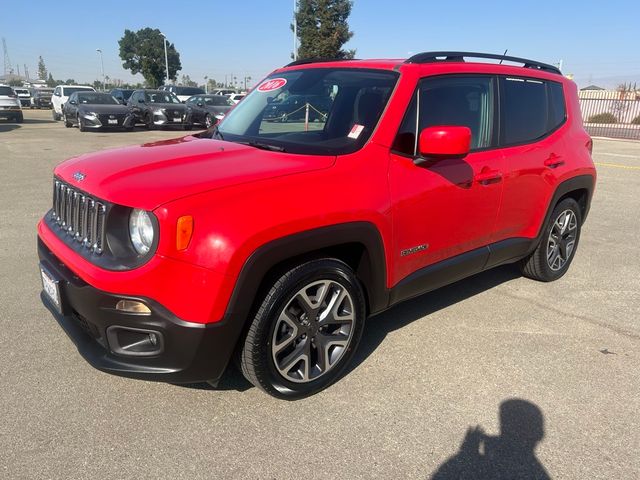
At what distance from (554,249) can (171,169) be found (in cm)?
360

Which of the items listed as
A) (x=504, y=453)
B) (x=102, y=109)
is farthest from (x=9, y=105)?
(x=504, y=453)

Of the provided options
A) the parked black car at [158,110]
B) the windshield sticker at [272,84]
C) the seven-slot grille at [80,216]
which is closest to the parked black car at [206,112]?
the parked black car at [158,110]

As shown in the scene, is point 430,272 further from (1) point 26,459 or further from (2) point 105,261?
(1) point 26,459

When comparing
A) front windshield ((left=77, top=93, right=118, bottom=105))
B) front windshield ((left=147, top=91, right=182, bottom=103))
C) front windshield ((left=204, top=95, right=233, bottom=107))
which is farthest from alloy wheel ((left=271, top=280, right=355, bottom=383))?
front windshield ((left=147, top=91, right=182, bottom=103))

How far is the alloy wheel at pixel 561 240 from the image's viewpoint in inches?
181

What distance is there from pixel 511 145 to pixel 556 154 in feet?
2.24

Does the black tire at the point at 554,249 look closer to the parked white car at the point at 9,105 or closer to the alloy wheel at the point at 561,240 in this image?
the alloy wheel at the point at 561,240

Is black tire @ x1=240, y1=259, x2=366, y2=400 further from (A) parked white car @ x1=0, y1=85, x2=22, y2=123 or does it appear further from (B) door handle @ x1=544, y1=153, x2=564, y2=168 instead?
(A) parked white car @ x1=0, y1=85, x2=22, y2=123

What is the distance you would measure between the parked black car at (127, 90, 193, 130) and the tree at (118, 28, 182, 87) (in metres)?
42.5

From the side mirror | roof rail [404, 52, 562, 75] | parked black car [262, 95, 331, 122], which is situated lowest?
the side mirror

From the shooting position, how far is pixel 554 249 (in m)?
4.66

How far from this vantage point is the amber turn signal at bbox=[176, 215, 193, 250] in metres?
2.24

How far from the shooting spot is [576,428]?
2646mm

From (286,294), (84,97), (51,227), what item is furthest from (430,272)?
(84,97)
